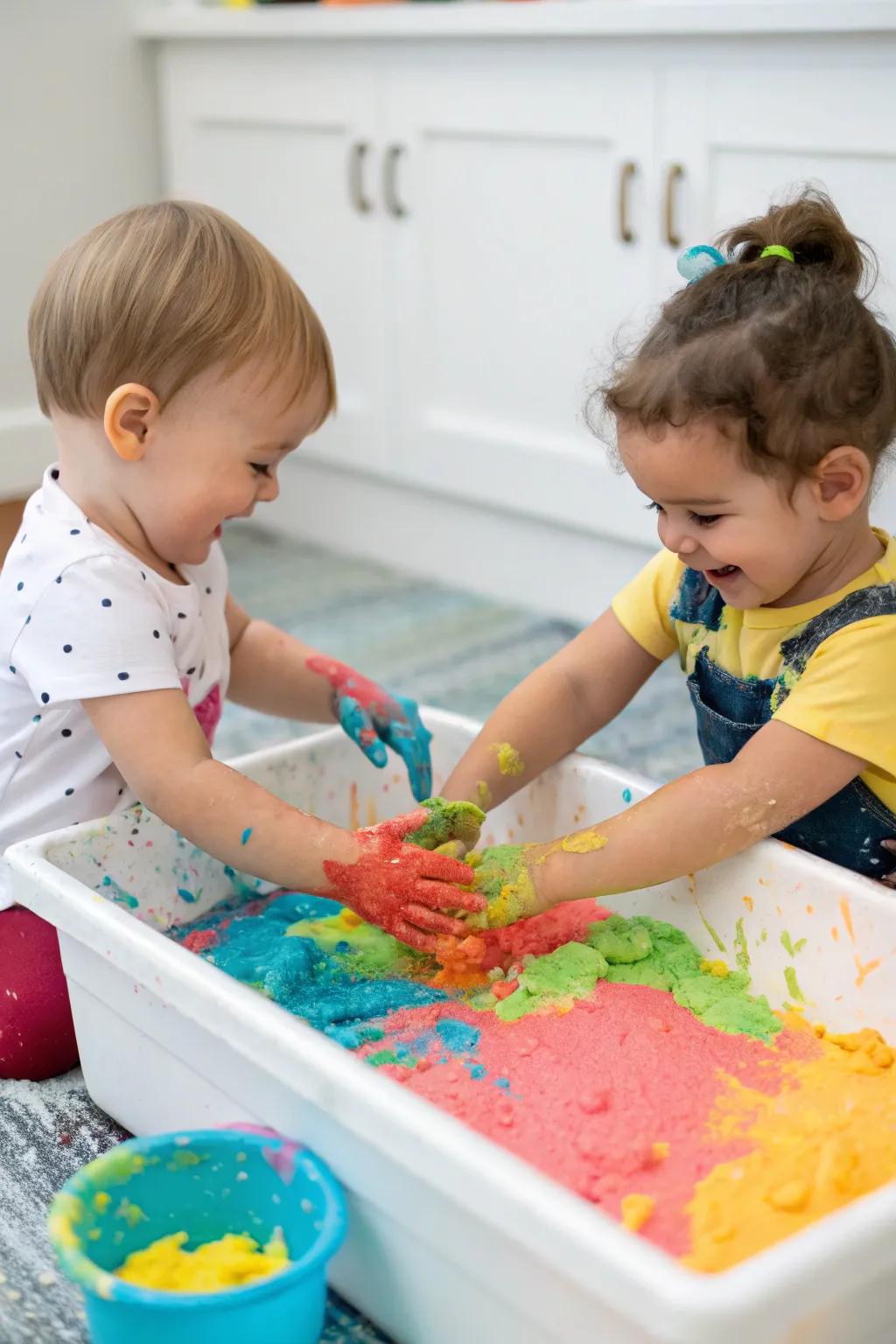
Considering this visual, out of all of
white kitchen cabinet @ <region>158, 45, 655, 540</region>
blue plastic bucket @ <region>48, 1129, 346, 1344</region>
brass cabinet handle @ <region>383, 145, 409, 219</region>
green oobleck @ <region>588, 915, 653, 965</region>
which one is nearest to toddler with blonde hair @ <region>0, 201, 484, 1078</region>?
green oobleck @ <region>588, 915, 653, 965</region>

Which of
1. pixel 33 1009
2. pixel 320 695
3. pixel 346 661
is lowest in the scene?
pixel 346 661

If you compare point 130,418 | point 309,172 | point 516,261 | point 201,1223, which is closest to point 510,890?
point 201,1223

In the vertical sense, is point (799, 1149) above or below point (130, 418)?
below

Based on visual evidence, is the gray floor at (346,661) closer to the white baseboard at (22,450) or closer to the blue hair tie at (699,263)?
the white baseboard at (22,450)

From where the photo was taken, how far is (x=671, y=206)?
6.14ft

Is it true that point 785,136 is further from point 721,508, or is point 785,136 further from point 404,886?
point 404,886

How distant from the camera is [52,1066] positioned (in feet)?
3.86

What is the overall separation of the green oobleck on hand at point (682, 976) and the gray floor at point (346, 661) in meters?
0.31

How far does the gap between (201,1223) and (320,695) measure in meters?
0.59

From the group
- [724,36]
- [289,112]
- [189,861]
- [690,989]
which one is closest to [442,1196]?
[690,989]

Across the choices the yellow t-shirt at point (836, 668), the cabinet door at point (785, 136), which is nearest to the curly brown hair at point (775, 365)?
the yellow t-shirt at point (836, 668)

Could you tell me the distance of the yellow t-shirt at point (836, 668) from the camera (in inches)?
39.4

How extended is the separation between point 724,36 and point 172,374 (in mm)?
994

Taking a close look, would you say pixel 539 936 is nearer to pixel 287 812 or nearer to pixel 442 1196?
pixel 287 812
